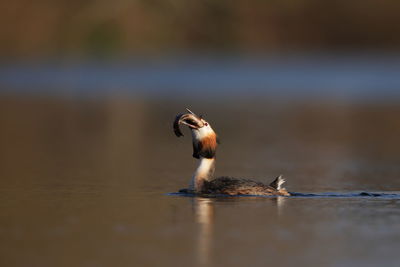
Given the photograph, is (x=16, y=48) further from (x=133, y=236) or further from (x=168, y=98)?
(x=133, y=236)

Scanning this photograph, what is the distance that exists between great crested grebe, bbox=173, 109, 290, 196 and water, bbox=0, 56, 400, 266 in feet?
0.68

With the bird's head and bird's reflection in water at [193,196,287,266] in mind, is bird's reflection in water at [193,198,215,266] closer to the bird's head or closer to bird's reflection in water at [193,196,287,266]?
bird's reflection in water at [193,196,287,266]

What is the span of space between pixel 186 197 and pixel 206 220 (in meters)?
2.02

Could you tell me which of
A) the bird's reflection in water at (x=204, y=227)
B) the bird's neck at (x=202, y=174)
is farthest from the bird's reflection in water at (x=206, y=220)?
the bird's neck at (x=202, y=174)

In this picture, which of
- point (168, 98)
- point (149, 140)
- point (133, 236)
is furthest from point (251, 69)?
point (133, 236)

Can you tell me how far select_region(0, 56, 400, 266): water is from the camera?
1083 cm

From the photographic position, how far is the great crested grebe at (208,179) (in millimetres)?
14578

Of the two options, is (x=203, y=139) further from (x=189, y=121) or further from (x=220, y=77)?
(x=220, y=77)

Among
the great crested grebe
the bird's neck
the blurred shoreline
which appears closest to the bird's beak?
the great crested grebe

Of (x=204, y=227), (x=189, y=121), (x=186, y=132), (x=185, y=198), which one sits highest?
(x=186, y=132)

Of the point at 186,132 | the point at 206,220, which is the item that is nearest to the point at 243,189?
the point at 206,220

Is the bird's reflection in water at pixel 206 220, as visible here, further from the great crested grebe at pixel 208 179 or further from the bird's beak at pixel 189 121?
the bird's beak at pixel 189 121

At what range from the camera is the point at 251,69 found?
54.9 metres

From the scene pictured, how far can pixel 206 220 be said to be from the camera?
41.4 feet
